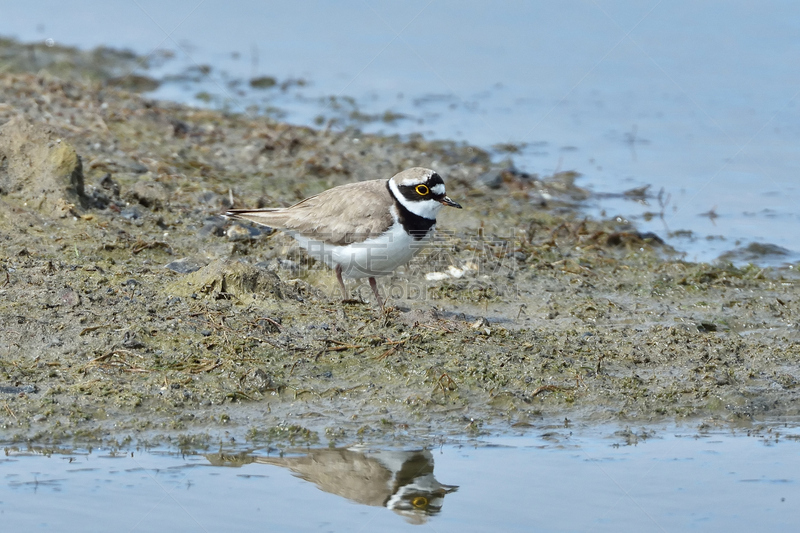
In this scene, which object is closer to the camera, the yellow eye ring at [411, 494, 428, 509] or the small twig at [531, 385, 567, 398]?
the yellow eye ring at [411, 494, 428, 509]

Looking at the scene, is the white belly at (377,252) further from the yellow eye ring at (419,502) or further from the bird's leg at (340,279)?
the yellow eye ring at (419,502)

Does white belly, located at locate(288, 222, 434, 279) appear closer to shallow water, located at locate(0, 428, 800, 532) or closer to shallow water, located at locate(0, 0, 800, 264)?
shallow water, located at locate(0, 428, 800, 532)

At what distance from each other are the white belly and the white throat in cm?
14

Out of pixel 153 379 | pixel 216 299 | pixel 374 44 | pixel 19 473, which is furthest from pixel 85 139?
pixel 374 44

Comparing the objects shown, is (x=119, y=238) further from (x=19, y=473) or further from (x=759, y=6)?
(x=759, y=6)

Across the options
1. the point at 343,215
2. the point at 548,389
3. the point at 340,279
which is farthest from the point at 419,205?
the point at 548,389

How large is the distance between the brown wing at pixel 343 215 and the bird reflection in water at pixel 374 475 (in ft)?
8.37

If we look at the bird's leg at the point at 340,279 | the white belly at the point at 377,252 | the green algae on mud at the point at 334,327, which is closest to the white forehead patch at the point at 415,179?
the white belly at the point at 377,252

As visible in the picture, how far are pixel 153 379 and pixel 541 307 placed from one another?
3645 mm

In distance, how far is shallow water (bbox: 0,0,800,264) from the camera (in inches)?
492

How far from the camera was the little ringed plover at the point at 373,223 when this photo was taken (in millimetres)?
7539

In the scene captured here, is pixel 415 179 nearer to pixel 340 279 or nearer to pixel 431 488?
pixel 340 279

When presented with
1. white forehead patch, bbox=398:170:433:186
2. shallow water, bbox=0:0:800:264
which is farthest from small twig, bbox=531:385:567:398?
shallow water, bbox=0:0:800:264

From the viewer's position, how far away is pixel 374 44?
19422 mm
